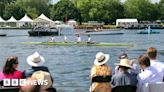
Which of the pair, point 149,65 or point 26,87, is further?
point 149,65

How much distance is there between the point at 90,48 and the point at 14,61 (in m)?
54.3

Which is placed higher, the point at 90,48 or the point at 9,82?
the point at 9,82

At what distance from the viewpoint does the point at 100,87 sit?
12.3 m

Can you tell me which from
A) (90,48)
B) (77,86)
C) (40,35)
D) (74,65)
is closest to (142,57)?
(77,86)

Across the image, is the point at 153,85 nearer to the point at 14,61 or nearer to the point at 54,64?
the point at 14,61

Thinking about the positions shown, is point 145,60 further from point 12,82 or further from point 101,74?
point 12,82

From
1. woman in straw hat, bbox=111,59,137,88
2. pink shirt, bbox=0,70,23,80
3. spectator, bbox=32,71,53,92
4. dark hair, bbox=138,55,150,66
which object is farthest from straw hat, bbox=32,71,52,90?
dark hair, bbox=138,55,150,66

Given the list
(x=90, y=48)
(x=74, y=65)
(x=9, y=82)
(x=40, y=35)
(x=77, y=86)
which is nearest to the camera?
(x=9, y=82)

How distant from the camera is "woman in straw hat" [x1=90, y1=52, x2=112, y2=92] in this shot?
39.4 feet

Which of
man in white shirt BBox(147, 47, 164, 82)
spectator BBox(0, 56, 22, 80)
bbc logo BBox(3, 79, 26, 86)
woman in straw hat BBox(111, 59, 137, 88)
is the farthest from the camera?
man in white shirt BBox(147, 47, 164, 82)

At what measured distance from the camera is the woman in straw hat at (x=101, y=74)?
12.0m

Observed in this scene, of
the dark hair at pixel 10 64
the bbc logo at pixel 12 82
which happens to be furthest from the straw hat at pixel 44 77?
the dark hair at pixel 10 64

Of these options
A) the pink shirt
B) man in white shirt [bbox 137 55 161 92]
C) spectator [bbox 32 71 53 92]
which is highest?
spectator [bbox 32 71 53 92]

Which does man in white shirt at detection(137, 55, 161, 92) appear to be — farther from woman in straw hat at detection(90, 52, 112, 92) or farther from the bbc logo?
the bbc logo
